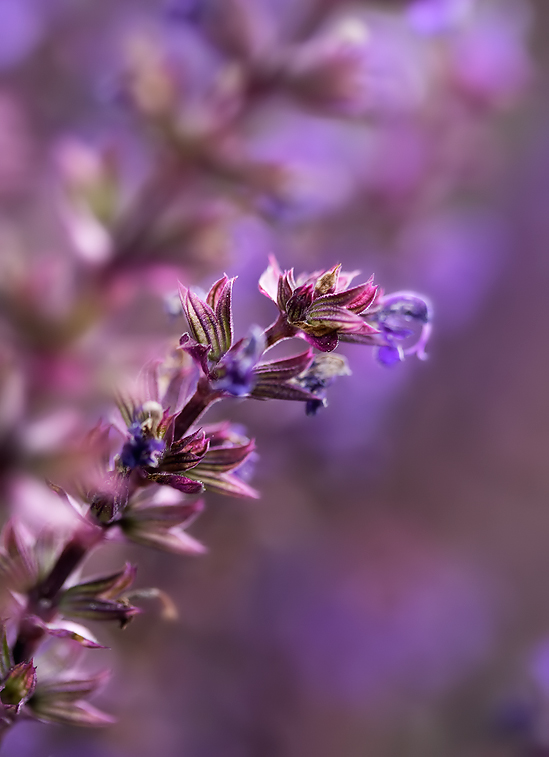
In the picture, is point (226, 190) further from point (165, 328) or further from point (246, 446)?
point (246, 446)

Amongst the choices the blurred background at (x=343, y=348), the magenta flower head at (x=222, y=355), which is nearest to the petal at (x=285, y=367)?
the magenta flower head at (x=222, y=355)

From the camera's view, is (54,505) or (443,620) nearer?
(54,505)

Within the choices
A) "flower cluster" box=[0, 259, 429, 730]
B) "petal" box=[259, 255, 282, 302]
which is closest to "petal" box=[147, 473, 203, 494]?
"flower cluster" box=[0, 259, 429, 730]

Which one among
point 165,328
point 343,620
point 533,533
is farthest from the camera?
point 533,533

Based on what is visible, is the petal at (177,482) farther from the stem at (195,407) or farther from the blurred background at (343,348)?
the blurred background at (343,348)

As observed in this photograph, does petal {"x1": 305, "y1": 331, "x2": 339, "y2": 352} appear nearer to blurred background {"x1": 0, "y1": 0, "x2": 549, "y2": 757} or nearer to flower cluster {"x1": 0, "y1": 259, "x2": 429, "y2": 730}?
flower cluster {"x1": 0, "y1": 259, "x2": 429, "y2": 730}

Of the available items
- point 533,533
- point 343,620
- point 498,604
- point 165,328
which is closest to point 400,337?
point 165,328

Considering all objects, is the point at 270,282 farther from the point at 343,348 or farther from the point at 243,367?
the point at 343,348
